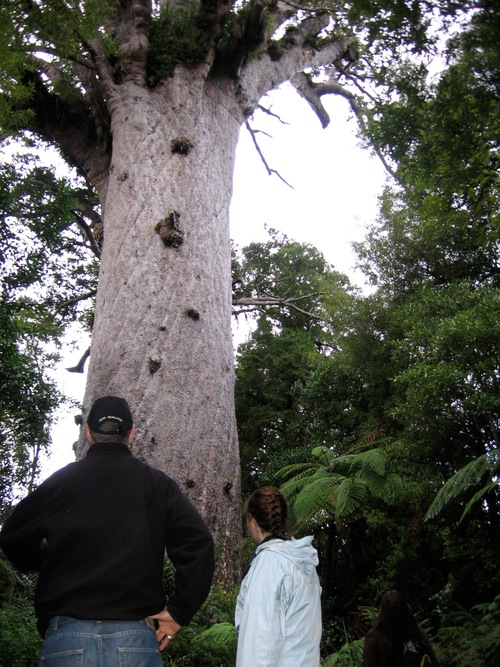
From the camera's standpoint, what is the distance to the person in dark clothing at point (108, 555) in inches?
72.8

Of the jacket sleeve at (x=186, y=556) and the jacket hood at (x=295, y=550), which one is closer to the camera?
the jacket sleeve at (x=186, y=556)

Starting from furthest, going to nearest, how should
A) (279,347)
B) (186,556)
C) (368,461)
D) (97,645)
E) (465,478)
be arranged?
(279,347), (368,461), (465,478), (186,556), (97,645)

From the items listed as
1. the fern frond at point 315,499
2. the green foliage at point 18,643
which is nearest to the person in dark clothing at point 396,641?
the fern frond at point 315,499

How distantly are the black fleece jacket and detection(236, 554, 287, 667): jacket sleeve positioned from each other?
276mm

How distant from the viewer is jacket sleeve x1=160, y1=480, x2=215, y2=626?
79.0 inches

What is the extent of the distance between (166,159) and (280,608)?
436 centimetres

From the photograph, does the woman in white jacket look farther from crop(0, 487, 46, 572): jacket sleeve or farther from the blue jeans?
crop(0, 487, 46, 572): jacket sleeve

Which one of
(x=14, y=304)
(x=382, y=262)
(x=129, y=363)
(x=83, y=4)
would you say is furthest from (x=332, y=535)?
(x=382, y=262)

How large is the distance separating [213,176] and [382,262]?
702 cm

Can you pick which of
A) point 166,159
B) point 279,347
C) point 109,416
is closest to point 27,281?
point 166,159

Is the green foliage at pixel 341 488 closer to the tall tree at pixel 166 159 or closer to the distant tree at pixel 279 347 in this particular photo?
the tall tree at pixel 166 159

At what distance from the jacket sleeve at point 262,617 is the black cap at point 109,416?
0.73 metres

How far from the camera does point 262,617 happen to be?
2203mm

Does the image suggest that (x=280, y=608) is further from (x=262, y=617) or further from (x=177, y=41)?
(x=177, y=41)
